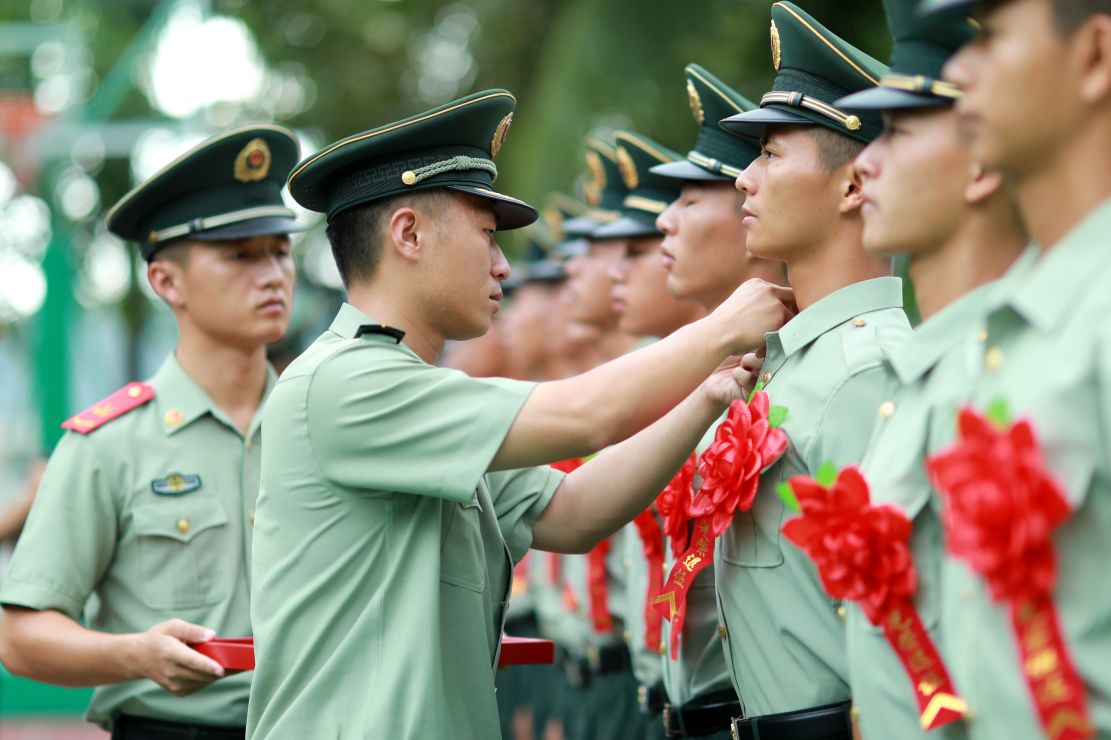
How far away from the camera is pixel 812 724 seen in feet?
10.1

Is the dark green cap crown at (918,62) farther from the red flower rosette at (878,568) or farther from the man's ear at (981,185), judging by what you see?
the red flower rosette at (878,568)

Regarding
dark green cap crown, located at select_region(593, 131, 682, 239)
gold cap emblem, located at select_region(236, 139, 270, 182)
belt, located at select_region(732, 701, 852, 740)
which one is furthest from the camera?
dark green cap crown, located at select_region(593, 131, 682, 239)

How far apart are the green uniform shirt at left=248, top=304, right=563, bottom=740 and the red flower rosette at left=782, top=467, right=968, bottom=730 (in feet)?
2.80

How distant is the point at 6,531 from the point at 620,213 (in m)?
2.97

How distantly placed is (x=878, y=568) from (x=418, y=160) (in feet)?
5.33

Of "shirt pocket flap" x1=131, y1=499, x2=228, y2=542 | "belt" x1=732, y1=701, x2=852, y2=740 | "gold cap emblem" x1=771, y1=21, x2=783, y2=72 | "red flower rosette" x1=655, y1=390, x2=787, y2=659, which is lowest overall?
"belt" x1=732, y1=701, x2=852, y2=740

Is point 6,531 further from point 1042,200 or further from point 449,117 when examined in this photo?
point 1042,200

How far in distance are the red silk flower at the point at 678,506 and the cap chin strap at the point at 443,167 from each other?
95 centimetres

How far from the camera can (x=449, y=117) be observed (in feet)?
11.3

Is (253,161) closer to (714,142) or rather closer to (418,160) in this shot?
(418,160)

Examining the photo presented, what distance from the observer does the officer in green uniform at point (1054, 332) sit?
2039 millimetres

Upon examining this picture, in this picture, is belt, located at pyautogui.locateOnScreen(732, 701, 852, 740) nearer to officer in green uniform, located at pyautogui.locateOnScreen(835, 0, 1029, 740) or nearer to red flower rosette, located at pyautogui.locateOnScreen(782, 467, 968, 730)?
officer in green uniform, located at pyautogui.locateOnScreen(835, 0, 1029, 740)

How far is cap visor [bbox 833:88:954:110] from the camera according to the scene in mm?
2581

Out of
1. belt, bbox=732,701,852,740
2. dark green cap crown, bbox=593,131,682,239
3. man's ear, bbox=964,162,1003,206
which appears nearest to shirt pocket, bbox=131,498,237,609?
belt, bbox=732,701,852,740
